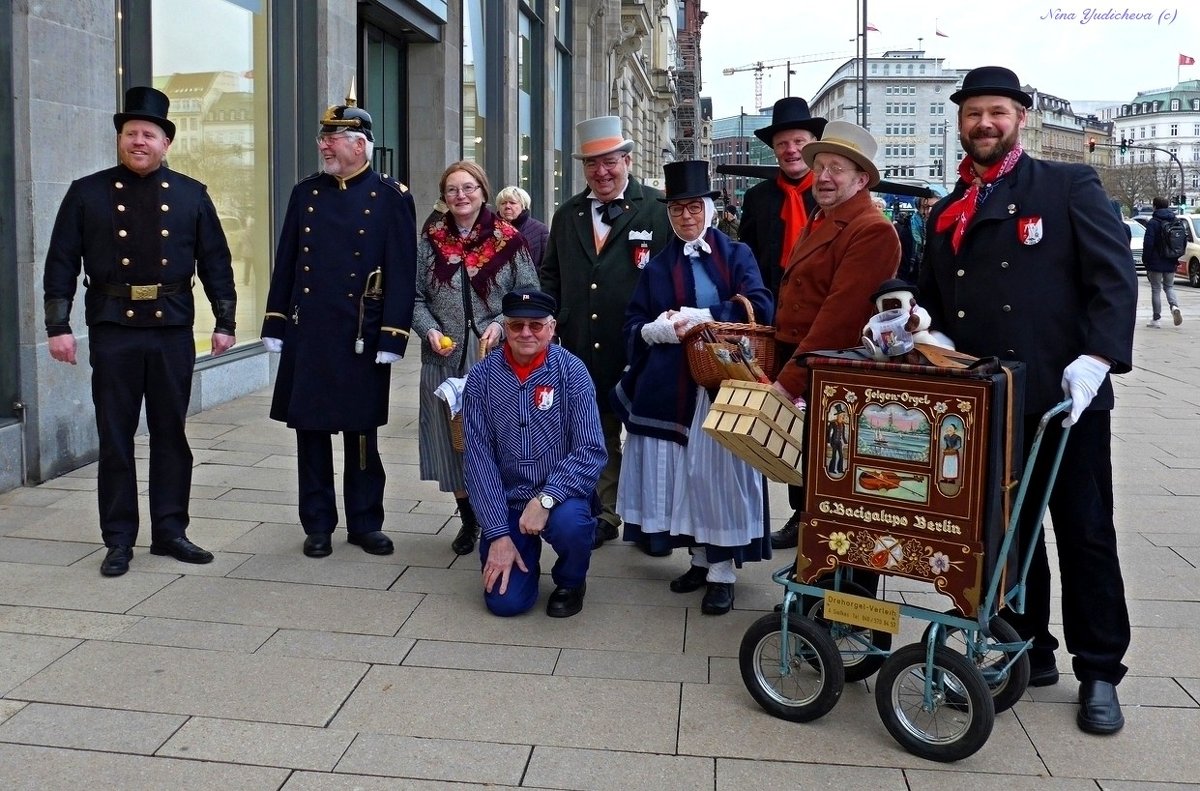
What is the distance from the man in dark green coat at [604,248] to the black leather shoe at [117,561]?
86.3 inches

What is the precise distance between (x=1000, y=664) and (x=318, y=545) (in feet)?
10.6

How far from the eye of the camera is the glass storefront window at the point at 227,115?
9.63m

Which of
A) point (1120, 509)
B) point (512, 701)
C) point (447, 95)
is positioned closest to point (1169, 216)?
point (447, 95)

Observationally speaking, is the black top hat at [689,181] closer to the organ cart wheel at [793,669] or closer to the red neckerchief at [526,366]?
the red neckerchief at [526,366]

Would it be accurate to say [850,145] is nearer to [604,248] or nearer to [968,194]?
[968,194]

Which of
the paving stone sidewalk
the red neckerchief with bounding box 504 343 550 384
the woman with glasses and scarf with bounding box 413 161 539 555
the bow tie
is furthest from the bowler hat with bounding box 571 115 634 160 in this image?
the paving stone sidewalk

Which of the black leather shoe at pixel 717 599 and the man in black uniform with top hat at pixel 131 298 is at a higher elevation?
the man in black uniform with top hat at pixel 131 298

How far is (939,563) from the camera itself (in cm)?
371

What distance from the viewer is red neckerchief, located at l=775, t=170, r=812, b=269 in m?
6.48

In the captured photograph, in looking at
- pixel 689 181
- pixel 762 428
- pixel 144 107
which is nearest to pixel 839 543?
pixel 762 428

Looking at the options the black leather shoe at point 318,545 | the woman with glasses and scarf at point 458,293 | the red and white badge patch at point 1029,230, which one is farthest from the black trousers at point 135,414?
the red and white badge patch at point 1029,230

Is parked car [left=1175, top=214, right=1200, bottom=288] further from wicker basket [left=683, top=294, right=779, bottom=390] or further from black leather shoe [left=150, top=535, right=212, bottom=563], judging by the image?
black leather shoe [left=150, top=535, right=212, bottom=563]

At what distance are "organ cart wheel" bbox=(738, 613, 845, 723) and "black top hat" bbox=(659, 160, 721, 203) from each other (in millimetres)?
1895

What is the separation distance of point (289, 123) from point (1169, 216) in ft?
49.1
